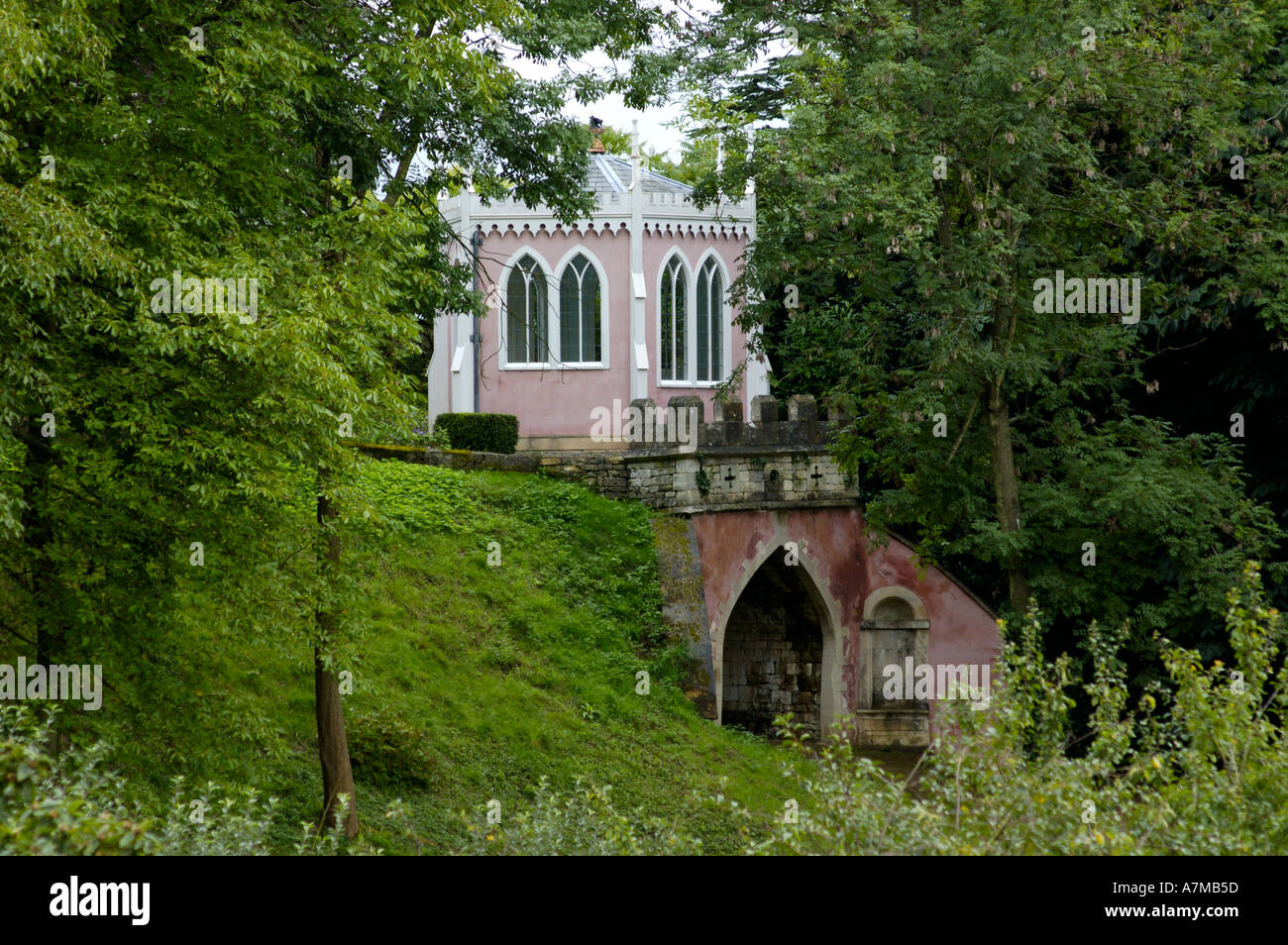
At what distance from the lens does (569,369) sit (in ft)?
89.0

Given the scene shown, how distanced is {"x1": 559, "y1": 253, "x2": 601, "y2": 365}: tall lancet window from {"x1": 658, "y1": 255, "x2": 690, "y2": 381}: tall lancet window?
56.6 inches

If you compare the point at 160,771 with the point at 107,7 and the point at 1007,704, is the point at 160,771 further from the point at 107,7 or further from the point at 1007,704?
the point at 1007,704

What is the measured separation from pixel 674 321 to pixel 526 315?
3146 millimetres

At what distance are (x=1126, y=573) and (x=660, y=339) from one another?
13039 mm

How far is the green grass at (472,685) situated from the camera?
1162 cm

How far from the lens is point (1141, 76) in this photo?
16.7 m

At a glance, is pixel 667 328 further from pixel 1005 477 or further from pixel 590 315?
pixel 1005 477

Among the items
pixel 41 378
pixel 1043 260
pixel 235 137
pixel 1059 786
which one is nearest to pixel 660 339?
pixel 1043 260

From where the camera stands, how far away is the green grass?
38.1 feet

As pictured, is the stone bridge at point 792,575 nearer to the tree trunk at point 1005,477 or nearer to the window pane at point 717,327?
the tree trunk at point 1005,477

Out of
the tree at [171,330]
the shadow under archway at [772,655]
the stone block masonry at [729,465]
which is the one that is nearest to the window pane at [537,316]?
the stone block masonry at [729,465]

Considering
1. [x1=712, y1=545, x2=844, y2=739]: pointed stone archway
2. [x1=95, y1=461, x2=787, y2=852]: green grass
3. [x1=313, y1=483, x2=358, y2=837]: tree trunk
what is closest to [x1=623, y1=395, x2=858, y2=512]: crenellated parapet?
[x1=95, y1=461, x2=787, y2=852]: green grass

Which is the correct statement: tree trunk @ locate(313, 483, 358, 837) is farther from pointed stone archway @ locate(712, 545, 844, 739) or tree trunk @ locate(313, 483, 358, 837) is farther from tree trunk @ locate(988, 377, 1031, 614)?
pointed stone archway @ locate(712, 545, 844, 739)

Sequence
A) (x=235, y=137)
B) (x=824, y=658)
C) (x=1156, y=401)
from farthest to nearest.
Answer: (x=824, y=658) → (x=1156, y=401) → (x=235, y=137)
